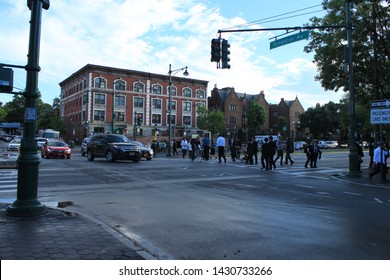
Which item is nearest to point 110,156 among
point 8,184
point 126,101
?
point 8,184

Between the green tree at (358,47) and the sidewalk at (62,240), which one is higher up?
the green tree at (358,47)

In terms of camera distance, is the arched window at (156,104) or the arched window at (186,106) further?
the arched window at (186,106)

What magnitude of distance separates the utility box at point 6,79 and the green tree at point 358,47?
14.6 metres

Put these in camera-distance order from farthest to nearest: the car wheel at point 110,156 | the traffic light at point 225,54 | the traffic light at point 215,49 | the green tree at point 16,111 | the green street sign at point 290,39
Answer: the green tree at point 16,111, the car wheel at point 110,156, the traffic light at point 225,54, the traffic light at point 215,49, the green street sign at point 290,39

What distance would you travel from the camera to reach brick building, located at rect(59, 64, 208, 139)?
61375mm

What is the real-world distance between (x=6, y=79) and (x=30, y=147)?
1256 millimetres

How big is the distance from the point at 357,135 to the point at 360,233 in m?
10.5

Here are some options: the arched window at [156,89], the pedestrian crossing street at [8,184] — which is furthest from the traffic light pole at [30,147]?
the arched window at [156,89]

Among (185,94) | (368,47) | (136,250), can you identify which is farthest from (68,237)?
(185,94)

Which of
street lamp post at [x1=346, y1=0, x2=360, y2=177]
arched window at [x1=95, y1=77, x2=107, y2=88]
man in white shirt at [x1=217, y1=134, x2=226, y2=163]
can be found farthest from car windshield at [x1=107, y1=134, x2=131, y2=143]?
arched window at [x1=95, y1=77, x2=107, y2=88]

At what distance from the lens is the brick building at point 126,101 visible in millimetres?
61375

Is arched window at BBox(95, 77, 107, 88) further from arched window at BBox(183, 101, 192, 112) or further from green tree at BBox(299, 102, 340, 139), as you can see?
green tree at BBox(299, 102, 340, 139)

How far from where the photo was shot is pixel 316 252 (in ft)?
15.1

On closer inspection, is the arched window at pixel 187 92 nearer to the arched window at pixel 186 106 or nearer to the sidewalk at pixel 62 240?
the arched window at pixel 186 106
